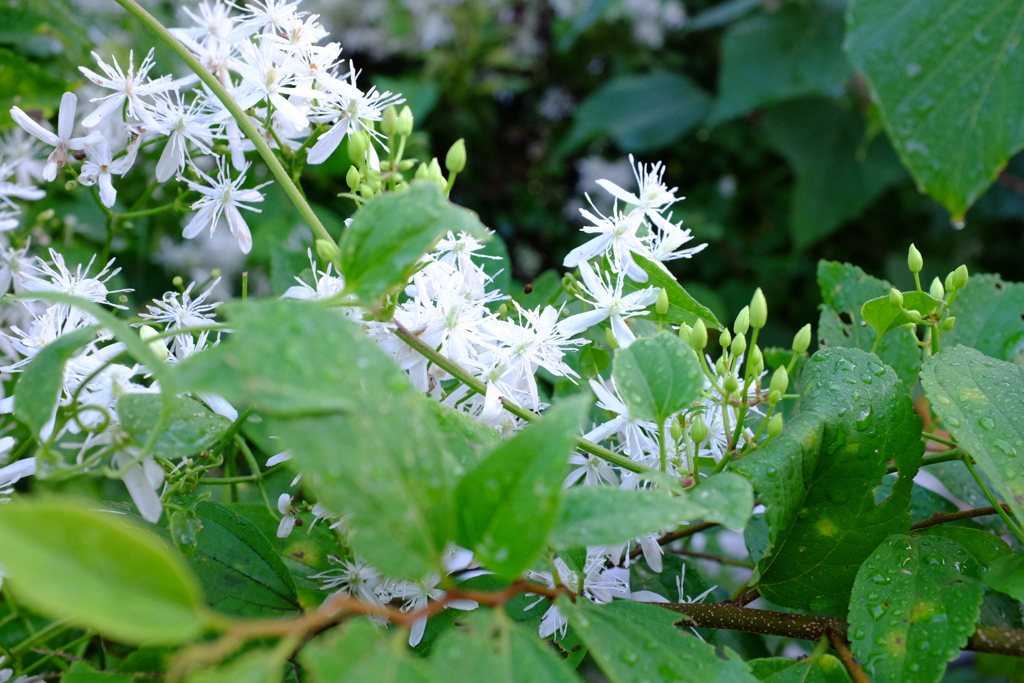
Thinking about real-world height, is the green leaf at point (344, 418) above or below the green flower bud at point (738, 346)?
above

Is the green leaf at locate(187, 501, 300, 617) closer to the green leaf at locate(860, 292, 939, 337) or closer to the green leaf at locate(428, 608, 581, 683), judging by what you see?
the green leaf at locate(428, 608, 581, 683)

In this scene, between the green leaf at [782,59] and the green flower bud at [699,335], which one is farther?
the green leaf at [782,59]

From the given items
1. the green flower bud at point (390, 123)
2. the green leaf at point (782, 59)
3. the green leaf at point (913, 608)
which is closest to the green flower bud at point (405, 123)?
the green flower bud at point (390, 123)

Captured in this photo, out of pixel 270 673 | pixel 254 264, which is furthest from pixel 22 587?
pixel 254 264

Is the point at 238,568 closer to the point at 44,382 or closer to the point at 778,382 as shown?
the point at 44,382

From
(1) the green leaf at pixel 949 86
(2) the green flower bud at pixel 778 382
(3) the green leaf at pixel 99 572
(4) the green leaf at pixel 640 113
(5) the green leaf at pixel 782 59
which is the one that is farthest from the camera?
(4) the green leaf at pixel 640 113

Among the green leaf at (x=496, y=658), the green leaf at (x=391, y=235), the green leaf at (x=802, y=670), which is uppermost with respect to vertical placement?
the green leaf at (x=391, y=235)

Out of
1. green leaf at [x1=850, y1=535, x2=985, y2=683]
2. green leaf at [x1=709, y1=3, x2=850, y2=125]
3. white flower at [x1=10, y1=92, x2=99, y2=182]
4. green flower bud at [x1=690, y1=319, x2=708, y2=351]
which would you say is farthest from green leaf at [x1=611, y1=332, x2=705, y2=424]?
green leaf at [x1=709, y1=3, x2=850, y2=125]

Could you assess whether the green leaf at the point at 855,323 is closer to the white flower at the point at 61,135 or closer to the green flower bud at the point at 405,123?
the green flower bud at the point at 405,123
